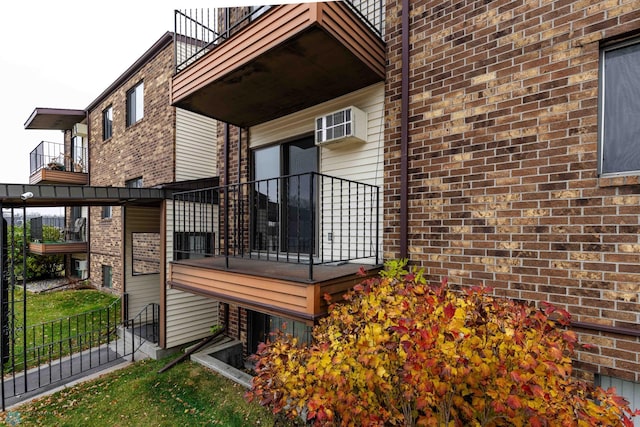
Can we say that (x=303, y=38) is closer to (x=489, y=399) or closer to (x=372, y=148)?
(x=372, y=148)

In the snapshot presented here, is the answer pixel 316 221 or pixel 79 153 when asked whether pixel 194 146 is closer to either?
pixel 316 221

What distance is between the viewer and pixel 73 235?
1372 centimetres

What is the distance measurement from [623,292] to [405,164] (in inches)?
91.6

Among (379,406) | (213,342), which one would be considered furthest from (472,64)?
(213,342)

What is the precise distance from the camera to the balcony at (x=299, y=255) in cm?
297

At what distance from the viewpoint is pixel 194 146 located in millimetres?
8352

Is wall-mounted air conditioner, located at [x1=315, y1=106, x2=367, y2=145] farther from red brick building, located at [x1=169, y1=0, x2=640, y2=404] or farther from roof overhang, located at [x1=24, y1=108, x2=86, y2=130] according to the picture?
roof overhang, located at [x1=24, y1=108, x2=86, y2=130]

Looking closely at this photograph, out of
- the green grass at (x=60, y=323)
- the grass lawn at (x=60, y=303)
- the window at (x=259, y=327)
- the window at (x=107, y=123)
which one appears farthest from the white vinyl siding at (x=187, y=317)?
the window at (x=107, y=123)

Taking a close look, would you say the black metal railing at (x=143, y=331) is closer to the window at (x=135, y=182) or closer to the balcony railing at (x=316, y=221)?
the balcony railing at (x=316, y=221)

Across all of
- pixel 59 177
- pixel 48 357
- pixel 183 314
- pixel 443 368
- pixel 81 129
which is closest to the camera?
pixel 443 368

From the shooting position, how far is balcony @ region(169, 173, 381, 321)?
297 centimetres

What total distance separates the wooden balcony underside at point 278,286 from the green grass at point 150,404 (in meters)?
1.67

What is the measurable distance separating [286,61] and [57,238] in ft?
58.0

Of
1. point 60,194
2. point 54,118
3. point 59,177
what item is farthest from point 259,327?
point 54,118
